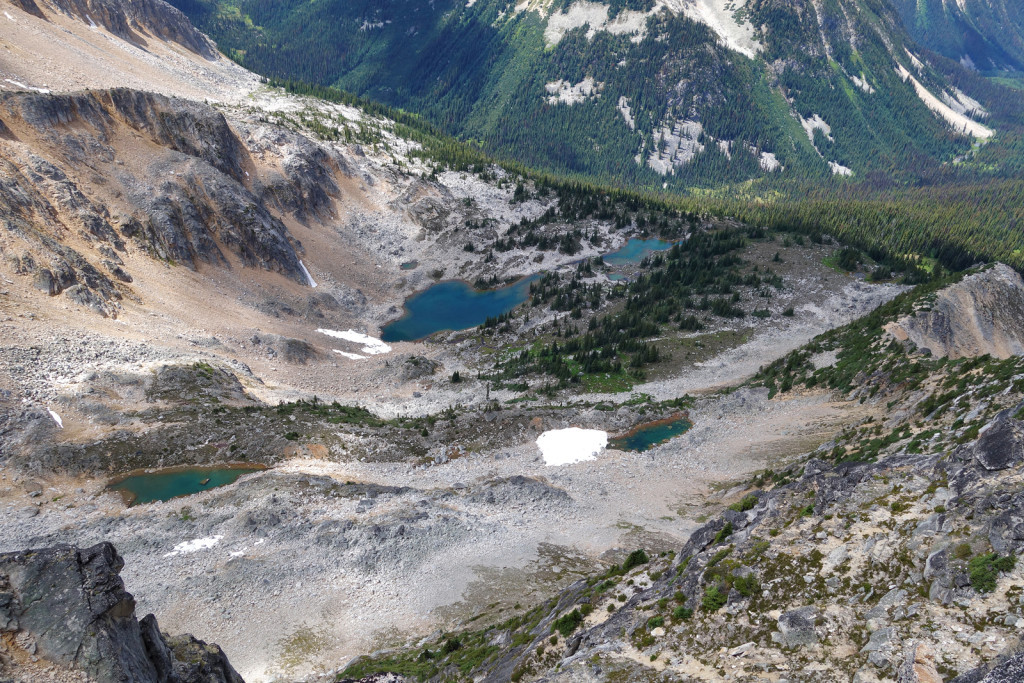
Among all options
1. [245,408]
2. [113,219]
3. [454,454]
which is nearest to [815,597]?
[454,454]

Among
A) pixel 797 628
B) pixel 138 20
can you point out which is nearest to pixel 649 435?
pixel 797 628

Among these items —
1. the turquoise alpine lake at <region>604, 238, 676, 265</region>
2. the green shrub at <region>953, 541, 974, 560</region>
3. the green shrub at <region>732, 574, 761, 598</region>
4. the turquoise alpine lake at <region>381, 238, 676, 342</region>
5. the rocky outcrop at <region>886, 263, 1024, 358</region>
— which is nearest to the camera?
the green shrub at <region>953, 541, 974, 560</region>

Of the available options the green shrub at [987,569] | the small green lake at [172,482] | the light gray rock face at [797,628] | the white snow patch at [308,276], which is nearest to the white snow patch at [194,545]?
the small green lake at [172,482]

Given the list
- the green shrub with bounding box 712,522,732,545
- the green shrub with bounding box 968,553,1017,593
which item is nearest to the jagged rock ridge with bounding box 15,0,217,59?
the green shrub with bounding box 712,522,732,545

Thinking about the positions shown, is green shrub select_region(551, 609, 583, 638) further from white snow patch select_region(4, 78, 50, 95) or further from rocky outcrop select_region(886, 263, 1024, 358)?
white snow patch select_region(4, 78, 50, 95)

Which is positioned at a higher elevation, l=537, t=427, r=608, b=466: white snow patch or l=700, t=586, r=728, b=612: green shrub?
l=700, t=586, r=728, b=612: green shrub

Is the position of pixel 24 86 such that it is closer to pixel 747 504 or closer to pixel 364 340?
pixel 364 340
